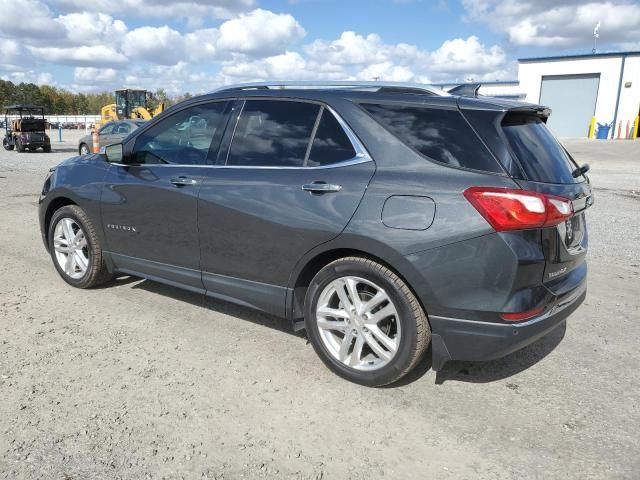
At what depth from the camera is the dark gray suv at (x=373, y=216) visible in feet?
9.07

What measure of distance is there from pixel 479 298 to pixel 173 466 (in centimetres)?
172

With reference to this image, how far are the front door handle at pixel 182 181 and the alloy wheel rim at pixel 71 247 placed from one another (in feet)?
4.44

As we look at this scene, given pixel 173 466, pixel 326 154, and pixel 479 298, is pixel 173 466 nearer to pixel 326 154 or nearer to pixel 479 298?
pixel 479 298

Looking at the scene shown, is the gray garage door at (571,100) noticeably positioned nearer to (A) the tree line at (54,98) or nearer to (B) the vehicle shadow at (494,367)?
(B) the vehicle shadow at (494,367)

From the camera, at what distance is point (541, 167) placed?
2.94 metres

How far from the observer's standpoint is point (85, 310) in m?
4.39

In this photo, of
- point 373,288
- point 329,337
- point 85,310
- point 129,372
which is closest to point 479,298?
point 373,288

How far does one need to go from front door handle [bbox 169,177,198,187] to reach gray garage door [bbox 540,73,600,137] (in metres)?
40.8

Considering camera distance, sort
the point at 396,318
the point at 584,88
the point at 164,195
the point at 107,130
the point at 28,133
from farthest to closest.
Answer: the point at 584,88, the point at 28,133, the point at 107,130, the point at 164,195, the point at 396,318

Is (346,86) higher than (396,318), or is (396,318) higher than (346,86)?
(346,86)

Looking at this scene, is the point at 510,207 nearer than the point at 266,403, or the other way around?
the point at 510,207

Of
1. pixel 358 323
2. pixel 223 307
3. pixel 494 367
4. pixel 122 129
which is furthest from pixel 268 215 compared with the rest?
pixel 122 129

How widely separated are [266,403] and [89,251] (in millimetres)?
2541

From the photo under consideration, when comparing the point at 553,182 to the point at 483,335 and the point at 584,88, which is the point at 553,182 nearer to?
the point at 483,335
